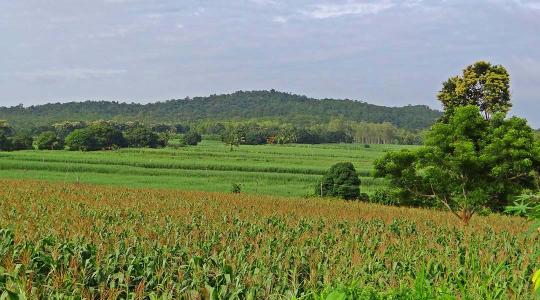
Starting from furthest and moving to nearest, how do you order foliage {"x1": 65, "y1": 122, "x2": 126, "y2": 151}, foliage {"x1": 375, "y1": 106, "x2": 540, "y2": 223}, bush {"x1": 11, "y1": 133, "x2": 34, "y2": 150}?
foliage {"x1": 65, "y1": 122, "x2": 126, "y2": 151} → bush {"x1": 11, "y1": 133, "x2": 34, "y2": 150} → foliage {"x1": 375, "y1": 106, "x2": 540, "y2": 223}

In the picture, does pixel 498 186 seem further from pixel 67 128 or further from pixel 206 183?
pixel 67 128

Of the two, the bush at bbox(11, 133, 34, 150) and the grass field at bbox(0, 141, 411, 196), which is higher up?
the bush at bbox(11, 133, 34, 150)

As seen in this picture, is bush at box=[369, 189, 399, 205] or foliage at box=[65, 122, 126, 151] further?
foliage at box=[65, 122, 126, 151]

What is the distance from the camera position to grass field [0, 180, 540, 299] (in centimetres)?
819

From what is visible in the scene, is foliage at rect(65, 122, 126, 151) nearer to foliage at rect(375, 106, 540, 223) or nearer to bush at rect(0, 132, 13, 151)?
bush at rect(0, 132, 13, 151)

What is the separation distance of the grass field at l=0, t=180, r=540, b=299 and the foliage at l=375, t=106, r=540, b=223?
2365 mm

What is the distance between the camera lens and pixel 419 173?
96.7 ft

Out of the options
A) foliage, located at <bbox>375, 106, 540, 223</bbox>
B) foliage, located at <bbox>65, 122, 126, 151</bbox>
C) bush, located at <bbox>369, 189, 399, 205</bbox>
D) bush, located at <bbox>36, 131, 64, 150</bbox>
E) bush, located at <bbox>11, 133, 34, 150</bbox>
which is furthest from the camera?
foliage, located at <bbox>65, 122, 126, 151</bbox>

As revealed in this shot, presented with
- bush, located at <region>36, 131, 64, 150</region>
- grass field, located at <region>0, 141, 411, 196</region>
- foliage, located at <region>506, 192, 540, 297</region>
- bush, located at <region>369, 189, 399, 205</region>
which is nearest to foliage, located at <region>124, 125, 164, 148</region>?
bush, located at <region>36, 131, 64, 150</region>

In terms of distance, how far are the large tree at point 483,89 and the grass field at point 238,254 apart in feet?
83.8

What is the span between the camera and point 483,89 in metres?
48.6

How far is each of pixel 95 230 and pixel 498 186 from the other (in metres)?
19.2

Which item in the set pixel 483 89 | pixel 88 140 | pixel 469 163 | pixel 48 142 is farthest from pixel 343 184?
pixel 48 142

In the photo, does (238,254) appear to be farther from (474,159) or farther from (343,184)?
(343,184)
